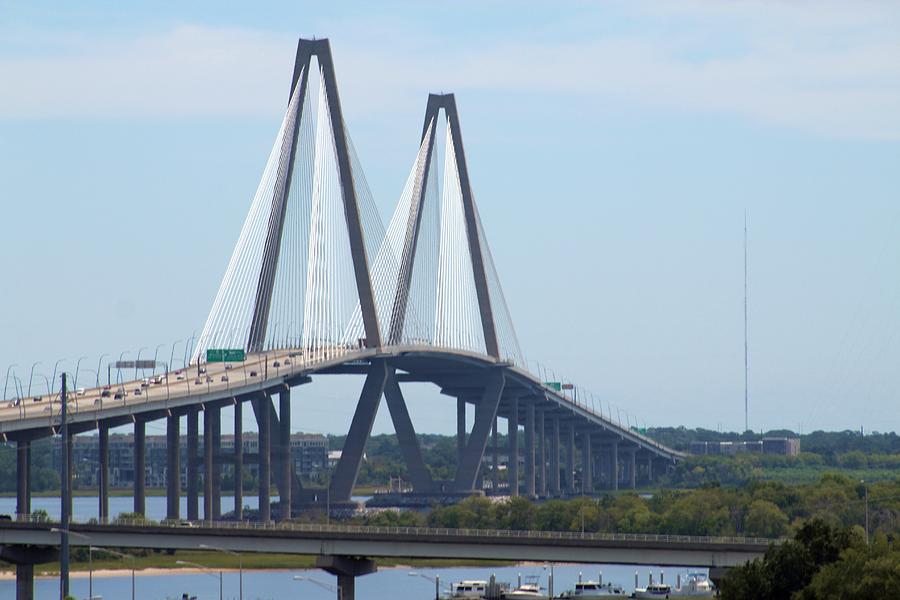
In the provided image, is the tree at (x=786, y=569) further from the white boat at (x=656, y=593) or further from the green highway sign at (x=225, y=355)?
the green highway sign at (x=225, y=355)

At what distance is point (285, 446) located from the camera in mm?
135375

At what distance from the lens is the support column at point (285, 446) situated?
429 ft

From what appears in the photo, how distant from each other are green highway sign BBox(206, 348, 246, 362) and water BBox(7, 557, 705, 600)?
41.3 ft

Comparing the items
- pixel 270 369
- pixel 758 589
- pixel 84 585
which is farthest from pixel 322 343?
pixel 758 589

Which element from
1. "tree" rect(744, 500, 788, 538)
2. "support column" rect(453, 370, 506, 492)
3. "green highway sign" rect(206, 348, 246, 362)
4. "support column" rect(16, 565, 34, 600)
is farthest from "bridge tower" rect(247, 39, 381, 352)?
"support column" rect(16, 565, 34, 600)

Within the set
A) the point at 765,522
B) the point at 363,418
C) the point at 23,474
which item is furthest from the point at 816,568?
the point at 363,418

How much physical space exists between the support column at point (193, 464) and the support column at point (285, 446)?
697cm

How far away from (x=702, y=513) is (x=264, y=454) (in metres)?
28.0

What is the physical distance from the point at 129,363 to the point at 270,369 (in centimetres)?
1497

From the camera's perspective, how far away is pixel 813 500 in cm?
12281

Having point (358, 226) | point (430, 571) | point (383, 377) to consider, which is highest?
point (358, 226)

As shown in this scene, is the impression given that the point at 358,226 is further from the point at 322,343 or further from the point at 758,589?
the point at 758,589

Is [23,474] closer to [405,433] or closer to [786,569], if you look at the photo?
[786,569]

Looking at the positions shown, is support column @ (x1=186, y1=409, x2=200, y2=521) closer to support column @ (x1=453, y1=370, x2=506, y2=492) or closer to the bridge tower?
the bridge tower
